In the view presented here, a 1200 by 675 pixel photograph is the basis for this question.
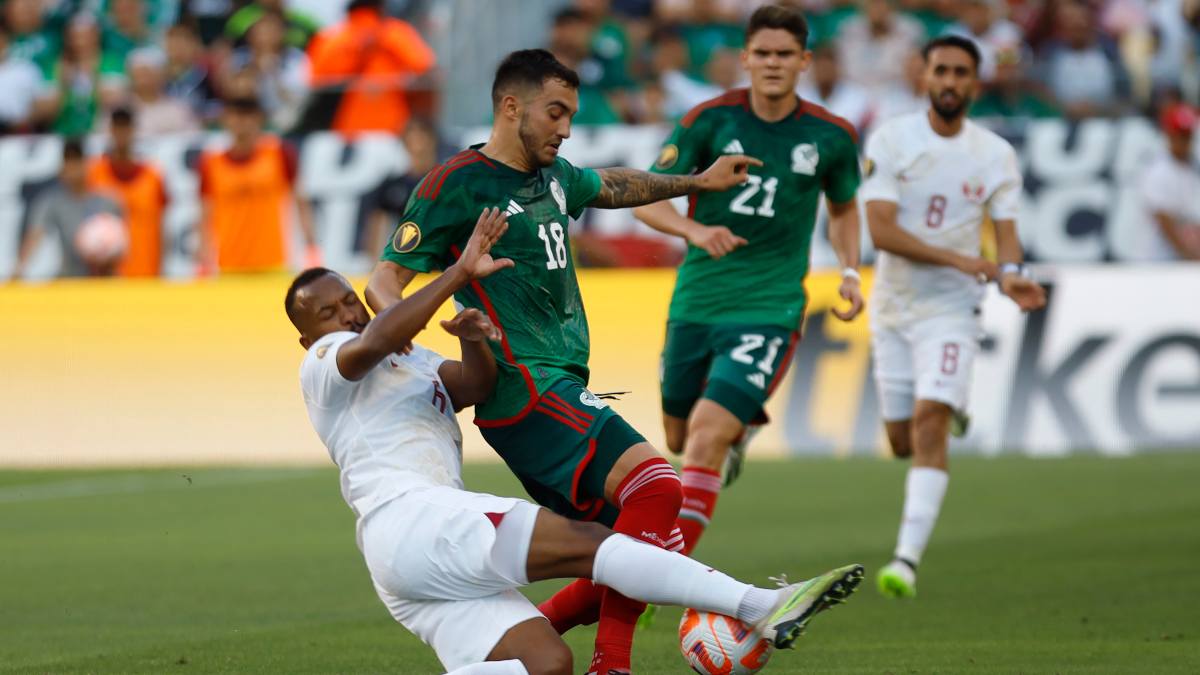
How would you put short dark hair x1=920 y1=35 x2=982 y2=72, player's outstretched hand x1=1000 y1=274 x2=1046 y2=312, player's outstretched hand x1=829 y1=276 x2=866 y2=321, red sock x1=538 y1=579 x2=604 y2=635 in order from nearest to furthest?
red sock x1=538 y1=579 x2=604 y2=635
player's outstretched hand x1=829 y1=276 x2=866 y2=321
player's outstretched hand x1=1000 y1=274 x2=1046 y2=312
short dark hair x1=920 y1=35 x2=982 y2=72

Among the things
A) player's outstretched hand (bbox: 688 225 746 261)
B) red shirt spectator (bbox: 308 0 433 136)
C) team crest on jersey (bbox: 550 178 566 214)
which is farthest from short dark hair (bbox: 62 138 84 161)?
team crest on jersey (bbox: 550 178 566 214)

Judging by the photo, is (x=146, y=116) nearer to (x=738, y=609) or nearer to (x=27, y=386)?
(x=27, y=386)

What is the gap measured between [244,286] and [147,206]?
2.09 m

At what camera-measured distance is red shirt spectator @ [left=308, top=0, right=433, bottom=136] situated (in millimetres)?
20203

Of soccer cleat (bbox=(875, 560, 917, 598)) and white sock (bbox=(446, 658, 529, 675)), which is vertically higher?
white sock (bbox=(446, 658, 529, 675))

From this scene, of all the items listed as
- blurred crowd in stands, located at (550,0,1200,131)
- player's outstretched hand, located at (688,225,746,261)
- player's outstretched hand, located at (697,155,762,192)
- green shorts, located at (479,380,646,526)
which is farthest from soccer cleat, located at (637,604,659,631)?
blurred crowd in stands, located at (550,0,1200,131)

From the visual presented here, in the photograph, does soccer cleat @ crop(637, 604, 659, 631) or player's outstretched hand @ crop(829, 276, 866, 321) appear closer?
soccer cleat @ crop(637, 604, 659, 631)

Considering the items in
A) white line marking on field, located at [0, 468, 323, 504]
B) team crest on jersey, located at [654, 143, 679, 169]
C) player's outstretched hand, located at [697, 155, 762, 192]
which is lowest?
white line marking on field, located at [0, 468, 323, 504]

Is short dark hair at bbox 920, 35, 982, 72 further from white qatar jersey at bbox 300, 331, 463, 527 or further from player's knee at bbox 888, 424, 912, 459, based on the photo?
white qatar jersey at bbox 300, 331, 463, 527

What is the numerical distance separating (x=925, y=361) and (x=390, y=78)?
1124 centimetres

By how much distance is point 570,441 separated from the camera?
21.9ft

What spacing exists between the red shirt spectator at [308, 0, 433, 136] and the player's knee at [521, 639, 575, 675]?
14.4 meters

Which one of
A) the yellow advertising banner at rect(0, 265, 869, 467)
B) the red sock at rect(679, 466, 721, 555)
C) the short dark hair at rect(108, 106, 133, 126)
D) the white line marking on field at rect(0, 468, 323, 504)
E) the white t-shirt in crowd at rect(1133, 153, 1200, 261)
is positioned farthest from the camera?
the short dark hair at rect(108, 106, 133, 126)

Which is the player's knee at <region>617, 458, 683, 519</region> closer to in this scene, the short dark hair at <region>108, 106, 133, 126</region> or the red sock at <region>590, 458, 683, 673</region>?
the red sock at <region>590, 458, 683, 673</region>
